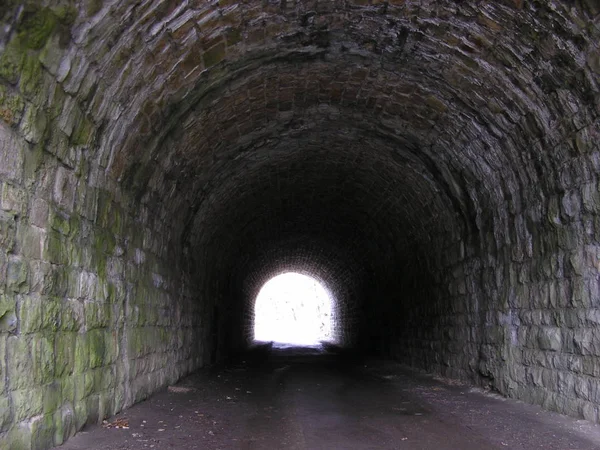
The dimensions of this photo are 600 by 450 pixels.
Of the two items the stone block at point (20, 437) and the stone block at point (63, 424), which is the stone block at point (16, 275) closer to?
the stone block at point (20, 437)

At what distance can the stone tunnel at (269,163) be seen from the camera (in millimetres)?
5062

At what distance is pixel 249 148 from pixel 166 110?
138 inches

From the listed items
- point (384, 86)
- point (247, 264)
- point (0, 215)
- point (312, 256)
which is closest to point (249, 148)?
point (384, 86)

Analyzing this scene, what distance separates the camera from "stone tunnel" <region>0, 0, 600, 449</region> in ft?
16.6

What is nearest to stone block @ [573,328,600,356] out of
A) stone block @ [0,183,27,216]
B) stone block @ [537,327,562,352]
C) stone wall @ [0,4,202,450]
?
stone block @ [537,327,562,352]

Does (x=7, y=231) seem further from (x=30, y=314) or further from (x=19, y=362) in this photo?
(x=19, y=362)

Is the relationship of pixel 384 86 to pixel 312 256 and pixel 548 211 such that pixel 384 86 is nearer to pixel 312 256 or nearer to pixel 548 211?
pixel 548 211

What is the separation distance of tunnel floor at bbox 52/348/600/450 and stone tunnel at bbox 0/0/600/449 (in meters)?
0.40

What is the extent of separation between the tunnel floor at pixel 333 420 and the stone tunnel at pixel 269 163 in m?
0.40

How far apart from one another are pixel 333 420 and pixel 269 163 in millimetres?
6400

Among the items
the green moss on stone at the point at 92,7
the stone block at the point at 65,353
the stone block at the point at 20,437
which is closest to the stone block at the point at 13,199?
the stone block at the point at 65,353

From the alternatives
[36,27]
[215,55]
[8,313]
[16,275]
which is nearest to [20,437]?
[8,313]

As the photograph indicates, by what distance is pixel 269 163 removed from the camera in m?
12.5

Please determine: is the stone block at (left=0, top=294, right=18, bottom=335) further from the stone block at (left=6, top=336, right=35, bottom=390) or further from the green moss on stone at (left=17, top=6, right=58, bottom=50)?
the green moss on stone at (left=17, top=6, right=58, bottom=50)
